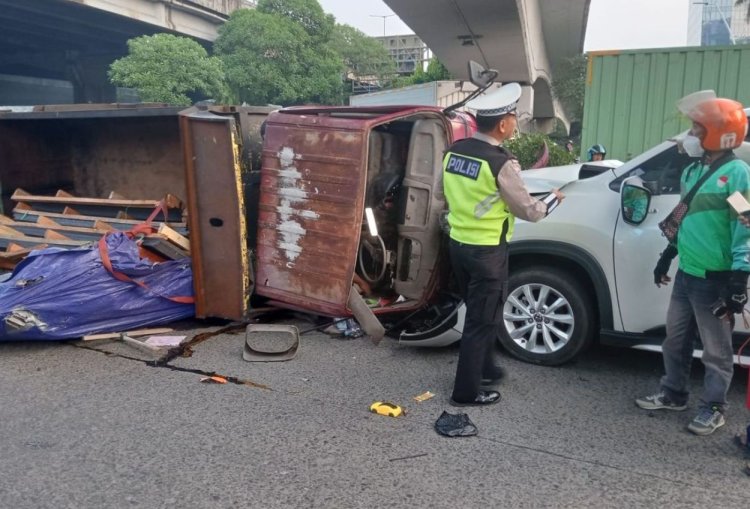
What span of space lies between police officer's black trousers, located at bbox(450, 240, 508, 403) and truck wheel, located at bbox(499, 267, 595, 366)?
2.37 ft

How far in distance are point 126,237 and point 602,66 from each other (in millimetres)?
7361

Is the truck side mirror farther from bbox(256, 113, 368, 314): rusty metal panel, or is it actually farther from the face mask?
the face mask

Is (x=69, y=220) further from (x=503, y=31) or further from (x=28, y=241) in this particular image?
(x=503, y=31)

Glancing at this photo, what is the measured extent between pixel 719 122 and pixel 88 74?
42595 mm

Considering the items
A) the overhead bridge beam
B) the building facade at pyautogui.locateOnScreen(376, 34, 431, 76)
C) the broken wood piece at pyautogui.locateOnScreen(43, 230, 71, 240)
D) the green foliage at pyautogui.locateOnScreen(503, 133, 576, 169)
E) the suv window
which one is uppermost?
the building facade at pyautogui.locateOnScreen(376, 34, 431, 76)

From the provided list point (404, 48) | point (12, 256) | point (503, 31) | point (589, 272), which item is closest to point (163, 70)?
point (503, 31)

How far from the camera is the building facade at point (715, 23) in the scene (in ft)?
362

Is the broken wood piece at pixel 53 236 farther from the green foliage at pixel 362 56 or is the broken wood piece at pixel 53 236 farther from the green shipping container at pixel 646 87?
the green foliage at pixel 362 56

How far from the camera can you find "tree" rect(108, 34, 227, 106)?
2722 centimetres

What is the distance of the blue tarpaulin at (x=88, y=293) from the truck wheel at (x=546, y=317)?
2739 mm

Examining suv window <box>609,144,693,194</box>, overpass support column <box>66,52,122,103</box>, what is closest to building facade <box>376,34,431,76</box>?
overpass support column <box>66,52,122,103</box>

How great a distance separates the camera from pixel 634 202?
4.36 metres

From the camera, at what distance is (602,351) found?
5211mm

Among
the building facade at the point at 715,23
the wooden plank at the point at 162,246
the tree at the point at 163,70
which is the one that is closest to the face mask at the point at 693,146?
the wooden plank at the point at 162,246
